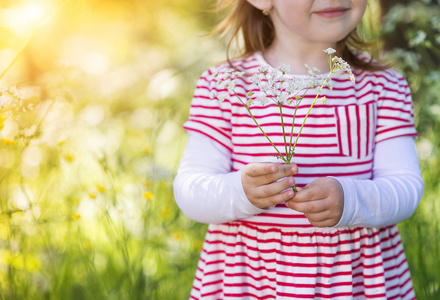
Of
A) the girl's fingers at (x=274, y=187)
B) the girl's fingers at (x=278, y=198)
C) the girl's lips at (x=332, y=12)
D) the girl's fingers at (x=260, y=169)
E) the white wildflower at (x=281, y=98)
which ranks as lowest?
the girl's fingers at (x=278, y=198)

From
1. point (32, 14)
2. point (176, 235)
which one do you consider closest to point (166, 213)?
point (176, 235)

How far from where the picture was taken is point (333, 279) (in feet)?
3.67

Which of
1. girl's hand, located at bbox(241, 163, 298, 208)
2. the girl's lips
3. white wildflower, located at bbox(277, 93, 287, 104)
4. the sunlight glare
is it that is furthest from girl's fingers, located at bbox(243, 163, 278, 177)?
the sunlight glare

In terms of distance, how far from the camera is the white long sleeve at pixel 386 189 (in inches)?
41.4

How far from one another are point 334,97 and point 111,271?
925 millimetres

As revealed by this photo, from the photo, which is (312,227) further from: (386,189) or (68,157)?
(68,157)

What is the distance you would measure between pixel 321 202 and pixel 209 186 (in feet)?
0.85

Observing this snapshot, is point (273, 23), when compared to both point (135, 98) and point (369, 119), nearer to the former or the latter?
point (369, 119)

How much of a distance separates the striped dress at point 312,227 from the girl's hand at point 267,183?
0.46 feet

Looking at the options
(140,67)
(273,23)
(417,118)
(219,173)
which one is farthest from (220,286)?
(140,67)

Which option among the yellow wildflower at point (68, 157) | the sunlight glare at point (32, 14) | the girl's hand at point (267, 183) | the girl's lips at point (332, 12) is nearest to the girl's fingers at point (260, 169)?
the girl's hand at point (267, 183)

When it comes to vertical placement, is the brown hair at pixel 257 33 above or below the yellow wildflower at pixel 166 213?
above

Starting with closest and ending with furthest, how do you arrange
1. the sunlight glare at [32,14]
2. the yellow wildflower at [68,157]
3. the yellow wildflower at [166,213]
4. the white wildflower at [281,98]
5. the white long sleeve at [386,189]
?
the white wildflower at [281,98] → the white long sleeve at [386,189] → the sunlight glare at [32,14] → the yellow wildflower at [68,157] → the yellow wildflower at [166,213]

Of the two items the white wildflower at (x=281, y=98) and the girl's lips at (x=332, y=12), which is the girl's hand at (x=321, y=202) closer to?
the white wildflower at (x=281, y=98)
